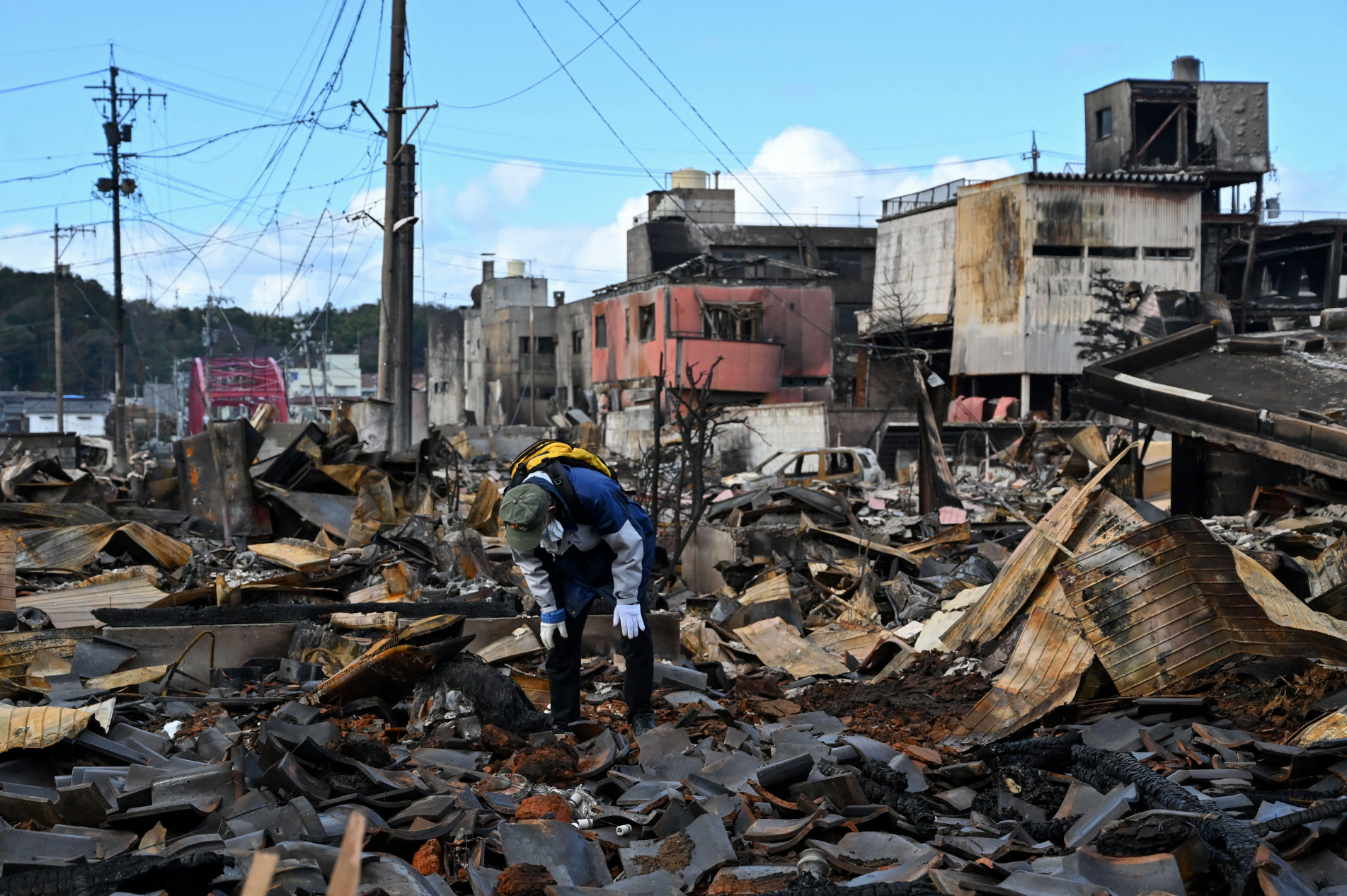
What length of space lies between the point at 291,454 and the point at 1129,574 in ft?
28.8

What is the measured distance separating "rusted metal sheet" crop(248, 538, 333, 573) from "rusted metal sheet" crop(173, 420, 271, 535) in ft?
3.65

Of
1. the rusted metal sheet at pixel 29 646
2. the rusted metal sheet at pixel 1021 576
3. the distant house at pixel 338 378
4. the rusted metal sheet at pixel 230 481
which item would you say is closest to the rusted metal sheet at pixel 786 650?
the rusted metal sheet at pixel 1021 576

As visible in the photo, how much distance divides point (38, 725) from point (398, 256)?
35.7 feet

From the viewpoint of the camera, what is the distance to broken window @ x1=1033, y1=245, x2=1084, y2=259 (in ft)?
112

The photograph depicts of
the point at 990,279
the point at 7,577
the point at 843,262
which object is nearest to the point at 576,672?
the point at 7,577

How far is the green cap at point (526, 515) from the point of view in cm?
498

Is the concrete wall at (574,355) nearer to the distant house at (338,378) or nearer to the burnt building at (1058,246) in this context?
the burnt building at (1058,246)

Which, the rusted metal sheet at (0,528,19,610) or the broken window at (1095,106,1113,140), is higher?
the broken window at (1095,106,1113,140)

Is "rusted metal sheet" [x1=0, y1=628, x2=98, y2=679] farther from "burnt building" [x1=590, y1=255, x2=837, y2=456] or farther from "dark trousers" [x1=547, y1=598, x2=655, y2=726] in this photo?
"burnt building" [x1=590, y1=255, x2=837, y2=456]

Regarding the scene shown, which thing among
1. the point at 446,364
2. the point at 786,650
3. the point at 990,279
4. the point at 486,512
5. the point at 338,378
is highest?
the point at 990,279

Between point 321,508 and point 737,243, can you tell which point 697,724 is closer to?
point 321,508

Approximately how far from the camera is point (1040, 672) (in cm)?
563

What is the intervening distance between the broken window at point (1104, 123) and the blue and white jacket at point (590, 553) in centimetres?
3999

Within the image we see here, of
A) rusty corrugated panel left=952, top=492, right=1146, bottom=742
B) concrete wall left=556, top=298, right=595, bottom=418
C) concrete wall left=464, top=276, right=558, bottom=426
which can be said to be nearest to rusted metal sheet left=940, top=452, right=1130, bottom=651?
rusty corrugated panel left=952, top=492, right=1146, bottom=742
